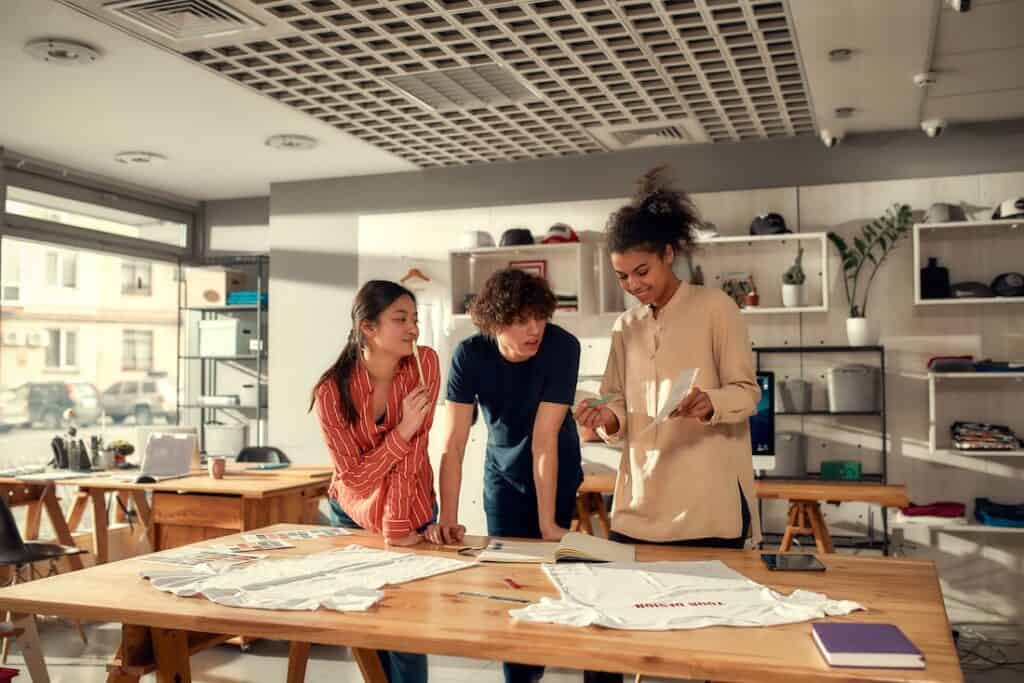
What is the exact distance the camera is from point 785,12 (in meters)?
3.57

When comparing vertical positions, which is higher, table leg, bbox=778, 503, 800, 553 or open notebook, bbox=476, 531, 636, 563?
open notebook, bbox=476, 531, 636, 563

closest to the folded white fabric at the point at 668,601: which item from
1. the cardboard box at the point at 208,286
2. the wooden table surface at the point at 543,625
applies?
the wooden table surface at the point at 543,625

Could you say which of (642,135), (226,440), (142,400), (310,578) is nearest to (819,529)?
(642,135)

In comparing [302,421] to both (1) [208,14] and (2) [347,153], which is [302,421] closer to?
(2) [347,153]

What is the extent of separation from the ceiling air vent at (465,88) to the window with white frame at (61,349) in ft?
10.4

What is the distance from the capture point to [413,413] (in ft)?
7.86

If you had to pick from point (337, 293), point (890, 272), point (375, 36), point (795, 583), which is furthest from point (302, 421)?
point (795, 583)

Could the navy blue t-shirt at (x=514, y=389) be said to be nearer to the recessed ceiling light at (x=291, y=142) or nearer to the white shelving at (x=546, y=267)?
the white shelving at (x=546, y=267)

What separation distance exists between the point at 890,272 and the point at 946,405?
0.79 meters

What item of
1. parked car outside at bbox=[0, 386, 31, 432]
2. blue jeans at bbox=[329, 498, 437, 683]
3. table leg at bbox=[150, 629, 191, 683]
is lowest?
blue jeans at bbox=[329, 498, 437, 683]

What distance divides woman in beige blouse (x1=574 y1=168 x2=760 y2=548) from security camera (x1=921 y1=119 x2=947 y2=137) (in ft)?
10.6

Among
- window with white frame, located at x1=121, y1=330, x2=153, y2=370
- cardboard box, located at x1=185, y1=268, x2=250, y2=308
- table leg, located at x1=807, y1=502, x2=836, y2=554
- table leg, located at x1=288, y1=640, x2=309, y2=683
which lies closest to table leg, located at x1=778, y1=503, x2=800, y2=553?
table leg, located at x1=807, y1=502, x2=836, y2=554

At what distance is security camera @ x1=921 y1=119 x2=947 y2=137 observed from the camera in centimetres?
498

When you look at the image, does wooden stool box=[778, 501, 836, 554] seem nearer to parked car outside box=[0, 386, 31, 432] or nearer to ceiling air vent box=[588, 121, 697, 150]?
ceiling air vent box=[588, 121, 697, 150]
